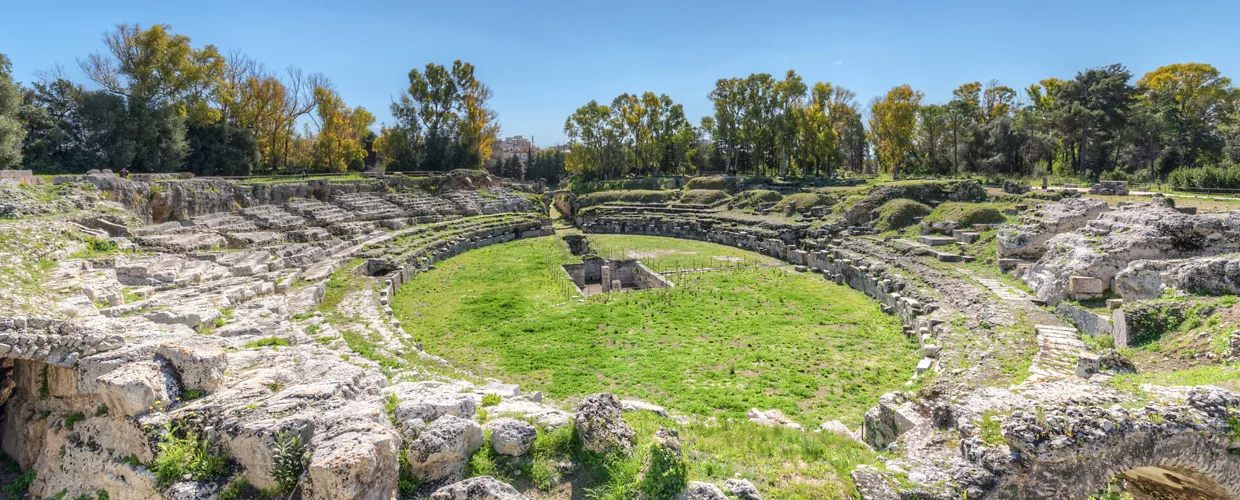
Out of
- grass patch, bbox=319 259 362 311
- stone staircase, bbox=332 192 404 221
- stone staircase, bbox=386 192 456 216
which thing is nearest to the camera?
grass patch, bbox=319 259 362 311

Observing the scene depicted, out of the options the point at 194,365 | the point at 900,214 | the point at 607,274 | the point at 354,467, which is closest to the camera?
the point at 354,467

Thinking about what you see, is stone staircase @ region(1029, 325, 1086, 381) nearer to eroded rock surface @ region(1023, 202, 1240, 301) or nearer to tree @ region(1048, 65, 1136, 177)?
eroded rock surface @ region(1023, 202, 1240, 301)

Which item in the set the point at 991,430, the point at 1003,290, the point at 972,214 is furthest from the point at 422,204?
the point at 991,430

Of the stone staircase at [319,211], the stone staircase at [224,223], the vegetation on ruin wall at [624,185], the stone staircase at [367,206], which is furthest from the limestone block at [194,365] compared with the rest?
the vegetation on ruin wall at [624,185]

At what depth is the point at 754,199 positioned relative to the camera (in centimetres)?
3394

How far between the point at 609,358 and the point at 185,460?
7.33 m

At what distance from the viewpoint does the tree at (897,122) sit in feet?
137

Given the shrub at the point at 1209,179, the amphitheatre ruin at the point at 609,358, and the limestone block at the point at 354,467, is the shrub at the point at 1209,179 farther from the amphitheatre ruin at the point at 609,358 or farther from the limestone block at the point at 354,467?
the limestone block at the point at 354,467

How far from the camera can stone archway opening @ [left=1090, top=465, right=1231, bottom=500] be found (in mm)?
5273

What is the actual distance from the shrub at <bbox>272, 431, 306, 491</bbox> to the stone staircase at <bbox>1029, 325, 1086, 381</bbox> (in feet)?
29.6

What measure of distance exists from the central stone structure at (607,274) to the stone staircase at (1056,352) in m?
12.0

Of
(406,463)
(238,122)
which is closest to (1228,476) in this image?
(406,463)

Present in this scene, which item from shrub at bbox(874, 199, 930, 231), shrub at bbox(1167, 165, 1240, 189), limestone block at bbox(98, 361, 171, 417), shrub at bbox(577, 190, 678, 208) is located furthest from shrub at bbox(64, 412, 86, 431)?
shrub at bbox(577, 190, 678, 208)

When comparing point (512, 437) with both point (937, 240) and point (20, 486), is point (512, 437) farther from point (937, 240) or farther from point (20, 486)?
point (937, 240)
